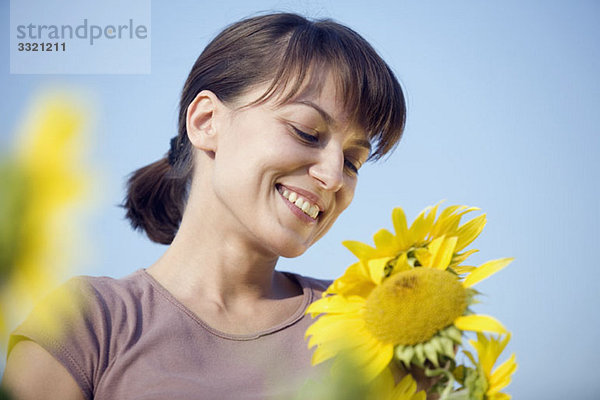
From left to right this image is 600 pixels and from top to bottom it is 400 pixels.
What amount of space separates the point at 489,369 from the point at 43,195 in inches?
17.1

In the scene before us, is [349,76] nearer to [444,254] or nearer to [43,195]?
[444,254]

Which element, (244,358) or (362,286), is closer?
(362,286)

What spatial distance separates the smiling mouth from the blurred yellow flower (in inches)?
29.8

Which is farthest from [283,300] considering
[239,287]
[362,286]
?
[362,286]

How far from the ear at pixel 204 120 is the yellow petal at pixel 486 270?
1.87ft

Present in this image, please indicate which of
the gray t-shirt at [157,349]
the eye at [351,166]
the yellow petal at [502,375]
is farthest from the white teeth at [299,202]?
the yellow petal at [502,375]

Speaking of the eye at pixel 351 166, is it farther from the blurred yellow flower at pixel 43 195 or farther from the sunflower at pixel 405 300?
the blurred yellow flower at pixel 43 195

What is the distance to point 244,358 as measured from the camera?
2.90 ft

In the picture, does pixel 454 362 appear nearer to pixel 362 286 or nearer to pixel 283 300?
pixel 362 286

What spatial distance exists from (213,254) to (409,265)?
0.53 metres

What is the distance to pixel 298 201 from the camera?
0.86 meters

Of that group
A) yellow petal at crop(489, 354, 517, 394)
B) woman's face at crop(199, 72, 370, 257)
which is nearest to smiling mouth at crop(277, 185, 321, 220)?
woman's face at crop(199, 72, 370, 257)

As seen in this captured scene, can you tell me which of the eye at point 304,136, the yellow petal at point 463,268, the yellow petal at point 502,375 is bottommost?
the yellow petal at point 502,375

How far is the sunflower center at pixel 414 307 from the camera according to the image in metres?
0.44
